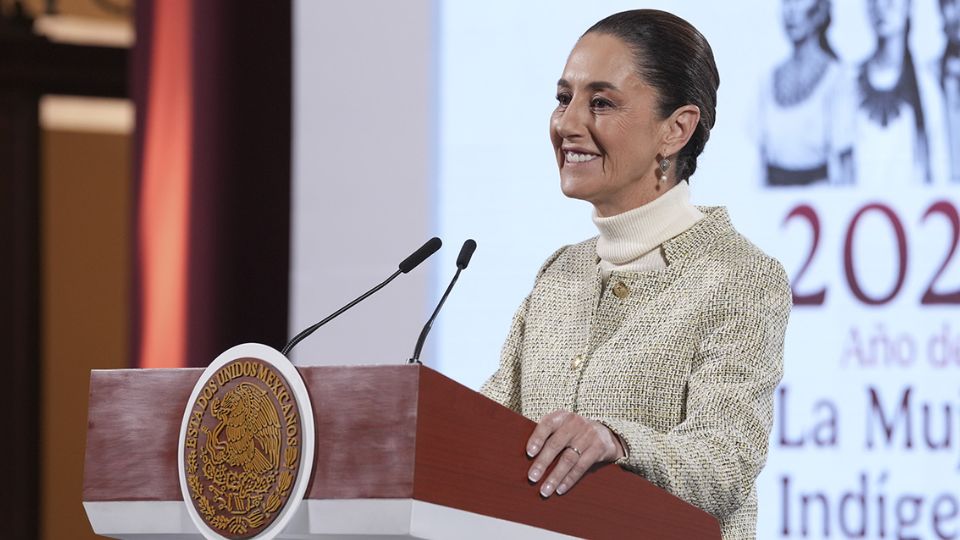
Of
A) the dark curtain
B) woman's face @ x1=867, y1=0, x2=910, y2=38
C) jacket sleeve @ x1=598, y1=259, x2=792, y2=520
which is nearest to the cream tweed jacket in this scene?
jacket sleeve @ x1=598, y1=259, x2=792, y2=520

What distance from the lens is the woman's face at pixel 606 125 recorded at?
1.77 meters

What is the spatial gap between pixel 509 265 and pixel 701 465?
63.1 inches

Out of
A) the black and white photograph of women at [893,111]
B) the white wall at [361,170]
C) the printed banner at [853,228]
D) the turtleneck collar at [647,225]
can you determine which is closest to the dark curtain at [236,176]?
the white wall at [361,170]

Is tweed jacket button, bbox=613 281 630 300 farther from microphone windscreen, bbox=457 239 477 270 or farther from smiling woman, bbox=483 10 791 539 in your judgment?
microphone windscreen, bbox=457 239 477 270

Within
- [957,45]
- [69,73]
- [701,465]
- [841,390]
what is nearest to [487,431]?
[701,465]

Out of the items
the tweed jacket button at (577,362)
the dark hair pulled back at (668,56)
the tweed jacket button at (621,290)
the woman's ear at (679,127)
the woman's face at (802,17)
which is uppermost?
the woman's face at (802,17)

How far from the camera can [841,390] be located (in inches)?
110

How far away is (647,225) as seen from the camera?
181cm

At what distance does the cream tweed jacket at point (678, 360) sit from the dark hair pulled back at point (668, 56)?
0.16m

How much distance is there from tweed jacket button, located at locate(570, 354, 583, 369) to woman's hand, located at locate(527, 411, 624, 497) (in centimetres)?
33

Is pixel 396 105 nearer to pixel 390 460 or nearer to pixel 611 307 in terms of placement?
pixel 611 307

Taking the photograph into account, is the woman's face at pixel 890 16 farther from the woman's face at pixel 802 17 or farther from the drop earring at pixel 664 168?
the drop earring at pixel 664 168

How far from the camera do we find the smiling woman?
1614mm

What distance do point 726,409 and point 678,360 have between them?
0.11 meters
